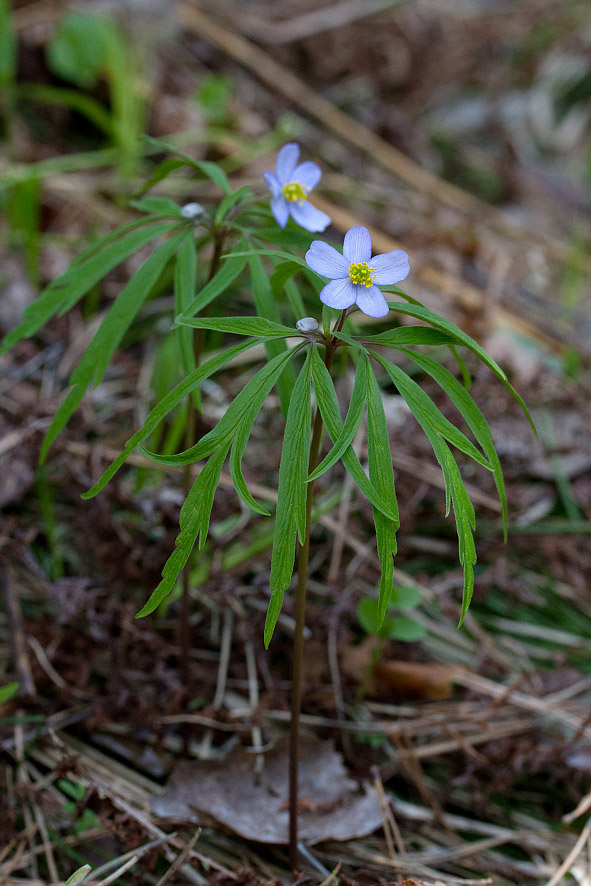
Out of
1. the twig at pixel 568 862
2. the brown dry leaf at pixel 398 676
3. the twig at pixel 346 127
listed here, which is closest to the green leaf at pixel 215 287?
the brown dry leaf at pixel 398 676

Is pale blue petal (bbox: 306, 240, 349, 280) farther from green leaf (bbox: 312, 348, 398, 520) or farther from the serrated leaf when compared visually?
the serrated leaf

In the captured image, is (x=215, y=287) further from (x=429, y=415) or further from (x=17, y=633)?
(x=17, y=633)

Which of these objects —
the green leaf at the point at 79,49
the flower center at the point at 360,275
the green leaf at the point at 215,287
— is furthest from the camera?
the green leaf at the point at 79,49

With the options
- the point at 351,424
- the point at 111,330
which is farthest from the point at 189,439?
the point at 351,424

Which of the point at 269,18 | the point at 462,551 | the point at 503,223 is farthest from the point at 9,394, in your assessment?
the point at 269,18

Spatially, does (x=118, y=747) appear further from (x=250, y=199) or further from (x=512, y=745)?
(x=250, y=199)

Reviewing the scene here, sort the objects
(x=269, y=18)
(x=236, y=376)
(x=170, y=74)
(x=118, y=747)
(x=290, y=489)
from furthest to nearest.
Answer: (x=269, y=18) < (x=170, y=74) < (x=236, y=376) < (x=118, y=747) < (x=290, y=489)

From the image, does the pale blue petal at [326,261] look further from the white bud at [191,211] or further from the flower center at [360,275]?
the white bud at [191,211]
